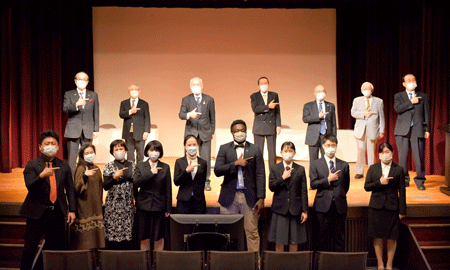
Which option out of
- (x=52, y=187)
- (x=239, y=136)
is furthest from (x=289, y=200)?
(x=52, y=187)

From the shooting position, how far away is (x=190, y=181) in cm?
419

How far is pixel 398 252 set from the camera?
478 cm

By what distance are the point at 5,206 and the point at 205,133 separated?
91.3 inches

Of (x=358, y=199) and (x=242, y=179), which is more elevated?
(x=242, y=179)

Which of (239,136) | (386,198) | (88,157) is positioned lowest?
(386,198)

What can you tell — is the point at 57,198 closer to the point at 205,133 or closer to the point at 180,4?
the point at 205,133

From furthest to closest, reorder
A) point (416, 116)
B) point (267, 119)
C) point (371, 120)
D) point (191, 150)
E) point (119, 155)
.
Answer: point (371, 120) < point (267, 119) < point (416, 116) < point (191, 150) < point (119, 155)

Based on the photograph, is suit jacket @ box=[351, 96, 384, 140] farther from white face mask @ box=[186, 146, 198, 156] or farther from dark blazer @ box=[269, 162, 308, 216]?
white face mask @ box=[186, 146, 198, 156]

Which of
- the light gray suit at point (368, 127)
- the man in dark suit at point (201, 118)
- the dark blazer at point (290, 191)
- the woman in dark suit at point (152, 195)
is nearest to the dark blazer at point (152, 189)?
the woman in dark suit at point (152, 195)

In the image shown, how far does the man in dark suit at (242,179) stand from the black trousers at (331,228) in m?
0.59

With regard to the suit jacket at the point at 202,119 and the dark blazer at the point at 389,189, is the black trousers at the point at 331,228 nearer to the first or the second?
the dark blazer at the point at 389,189

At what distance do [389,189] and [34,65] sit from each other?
5.82 m

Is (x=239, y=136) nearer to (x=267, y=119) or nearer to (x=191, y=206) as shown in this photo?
(x=191, y=206)

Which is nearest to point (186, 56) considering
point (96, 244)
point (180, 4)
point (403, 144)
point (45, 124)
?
point (180, 4)
